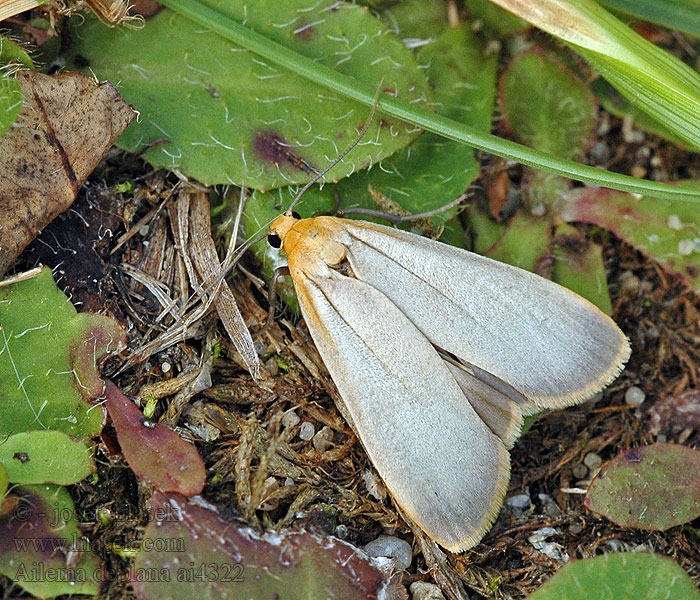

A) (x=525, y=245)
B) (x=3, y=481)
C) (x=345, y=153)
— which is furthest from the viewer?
(x=525, y=245)

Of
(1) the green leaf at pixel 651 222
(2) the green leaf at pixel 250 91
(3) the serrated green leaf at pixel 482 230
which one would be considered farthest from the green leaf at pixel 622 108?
(2) the green leaf at pixel 250 91

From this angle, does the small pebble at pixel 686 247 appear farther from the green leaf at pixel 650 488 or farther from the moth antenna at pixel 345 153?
the moth antenna at pixel 345 153

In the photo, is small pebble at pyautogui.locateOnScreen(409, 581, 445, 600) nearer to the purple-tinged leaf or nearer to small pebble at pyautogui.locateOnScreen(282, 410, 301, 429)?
the purple-tinged leaf

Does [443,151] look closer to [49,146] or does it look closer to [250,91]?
[250,91]

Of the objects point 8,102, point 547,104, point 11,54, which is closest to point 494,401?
point 547,104

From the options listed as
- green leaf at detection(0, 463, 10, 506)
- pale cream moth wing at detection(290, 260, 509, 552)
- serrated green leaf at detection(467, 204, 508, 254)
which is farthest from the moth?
green leaf at detection(0, 463, 10, 506)

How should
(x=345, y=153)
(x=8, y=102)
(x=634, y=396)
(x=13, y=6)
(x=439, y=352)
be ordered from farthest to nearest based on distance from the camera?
(x=634, y=396), (x=345, y=153), (x=439, y=352), (x=13, y=6), (x=8, y=102)

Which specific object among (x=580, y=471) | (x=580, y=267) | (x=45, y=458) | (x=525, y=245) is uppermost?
(x=45, y=458)
